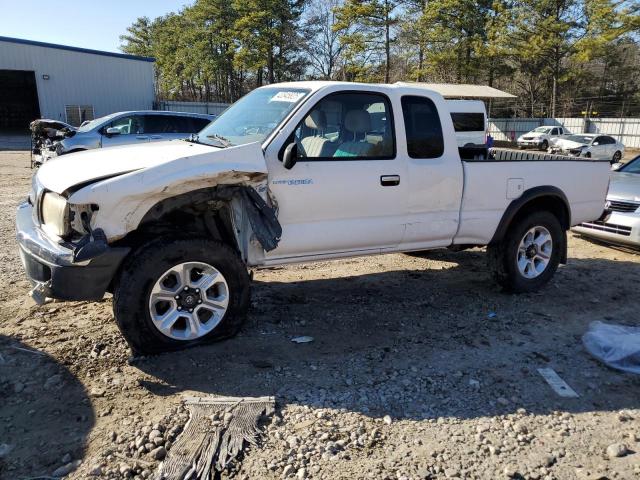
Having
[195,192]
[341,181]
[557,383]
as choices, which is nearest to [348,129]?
[341,181]

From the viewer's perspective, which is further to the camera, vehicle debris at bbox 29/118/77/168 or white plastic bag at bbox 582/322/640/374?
vehicle debris at bbox 29/118/77/168

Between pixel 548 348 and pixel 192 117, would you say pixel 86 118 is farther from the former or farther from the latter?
pixel 548 348

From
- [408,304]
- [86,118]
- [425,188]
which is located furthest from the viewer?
[86,118]

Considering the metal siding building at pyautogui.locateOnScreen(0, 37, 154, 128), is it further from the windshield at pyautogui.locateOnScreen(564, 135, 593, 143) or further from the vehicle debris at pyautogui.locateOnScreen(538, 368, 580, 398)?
the vehicle debris at pyautogui.locateOnScreen(538, 368, 580, 398)

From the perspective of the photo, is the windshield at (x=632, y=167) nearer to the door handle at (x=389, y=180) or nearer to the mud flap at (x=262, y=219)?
the door handle at (x=389, y=180)

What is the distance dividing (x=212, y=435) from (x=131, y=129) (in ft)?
36.4

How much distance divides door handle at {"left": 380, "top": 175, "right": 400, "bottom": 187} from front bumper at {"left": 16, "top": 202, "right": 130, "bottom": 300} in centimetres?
212

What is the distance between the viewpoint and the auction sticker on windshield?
14.1 feet

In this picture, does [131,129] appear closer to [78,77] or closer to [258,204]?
[258,204]

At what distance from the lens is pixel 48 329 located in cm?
419

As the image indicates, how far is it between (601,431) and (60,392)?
340cm

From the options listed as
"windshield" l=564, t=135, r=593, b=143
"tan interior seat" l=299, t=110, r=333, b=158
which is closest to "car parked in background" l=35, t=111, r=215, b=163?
"tan interior seat" l=299, t=110, r=333, b=158

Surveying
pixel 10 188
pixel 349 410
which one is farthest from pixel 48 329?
pixel 10 188

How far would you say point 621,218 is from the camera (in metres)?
7.19
